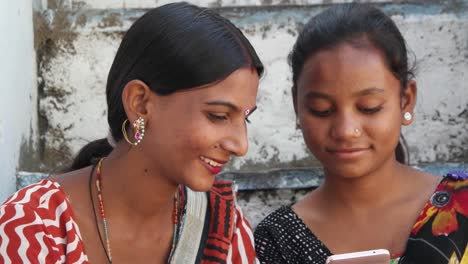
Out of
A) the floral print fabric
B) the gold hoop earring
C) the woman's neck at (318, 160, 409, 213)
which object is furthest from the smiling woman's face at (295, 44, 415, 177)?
the gold hoop earring

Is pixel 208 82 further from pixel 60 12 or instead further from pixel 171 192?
pixel 60 12

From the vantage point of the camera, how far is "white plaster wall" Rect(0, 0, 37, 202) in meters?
3.23

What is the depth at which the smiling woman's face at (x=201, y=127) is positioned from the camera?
238cm

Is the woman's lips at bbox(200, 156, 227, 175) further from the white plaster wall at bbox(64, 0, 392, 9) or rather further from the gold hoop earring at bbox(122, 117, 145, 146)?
the white plaster wall at bbox(64, 0, 392, 9)

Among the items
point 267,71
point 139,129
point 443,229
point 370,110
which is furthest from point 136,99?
point 267,71

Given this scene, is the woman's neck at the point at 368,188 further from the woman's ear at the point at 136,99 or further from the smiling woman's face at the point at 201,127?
the woman's ear at the point at 136,99

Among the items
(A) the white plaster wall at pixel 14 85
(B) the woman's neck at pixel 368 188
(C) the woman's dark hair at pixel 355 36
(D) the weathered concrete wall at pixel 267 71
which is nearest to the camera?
(C) the woman's dark hair at pixel 355 36

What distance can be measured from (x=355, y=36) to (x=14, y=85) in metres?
1.34

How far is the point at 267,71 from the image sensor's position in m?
3.77

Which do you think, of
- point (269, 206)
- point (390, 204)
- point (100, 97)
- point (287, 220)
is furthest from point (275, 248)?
point (100, 97)

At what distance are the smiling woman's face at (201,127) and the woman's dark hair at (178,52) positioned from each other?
30 mm

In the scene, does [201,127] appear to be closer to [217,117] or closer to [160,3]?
[217,117]

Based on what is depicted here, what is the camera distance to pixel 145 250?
2.60 metres

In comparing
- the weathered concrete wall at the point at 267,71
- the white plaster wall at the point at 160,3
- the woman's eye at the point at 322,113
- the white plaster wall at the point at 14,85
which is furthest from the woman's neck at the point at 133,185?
the white plaster wall at the point at 160,3
